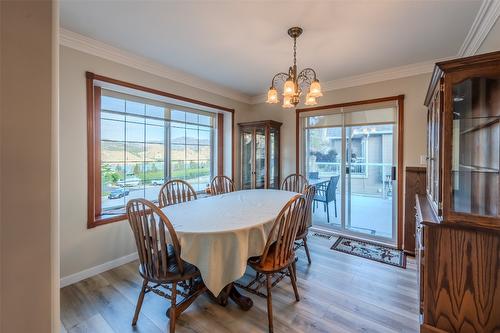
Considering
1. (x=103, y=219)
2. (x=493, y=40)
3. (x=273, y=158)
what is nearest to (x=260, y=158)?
(x=273, y=158)

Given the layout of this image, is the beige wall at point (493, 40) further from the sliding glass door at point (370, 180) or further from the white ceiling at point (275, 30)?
the sliding glass door at point (370, 180)

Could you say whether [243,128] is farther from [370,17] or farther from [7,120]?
[7,120]

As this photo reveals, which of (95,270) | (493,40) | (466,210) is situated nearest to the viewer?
(466,210)

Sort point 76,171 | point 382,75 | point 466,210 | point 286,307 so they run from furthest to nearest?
point 382,75 → point 76,171 → point 286,307 → point 466,210

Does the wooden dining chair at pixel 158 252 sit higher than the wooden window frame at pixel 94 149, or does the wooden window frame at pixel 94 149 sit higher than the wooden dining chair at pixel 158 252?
the wooden window frame at pixel 94 149

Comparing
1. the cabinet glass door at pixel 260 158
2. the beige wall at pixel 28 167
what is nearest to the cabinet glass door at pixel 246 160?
the cabinet glass door at pixel 260 158

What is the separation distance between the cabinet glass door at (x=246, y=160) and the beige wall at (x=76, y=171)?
7.29 ft

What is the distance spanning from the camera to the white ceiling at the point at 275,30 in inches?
71.9

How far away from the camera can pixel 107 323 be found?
1.77m

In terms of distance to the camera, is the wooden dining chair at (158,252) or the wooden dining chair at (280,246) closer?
the wooden dining chair at (158,252)

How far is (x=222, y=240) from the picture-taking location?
5.21 feet

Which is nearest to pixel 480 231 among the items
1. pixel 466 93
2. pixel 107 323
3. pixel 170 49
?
pixel 466 93

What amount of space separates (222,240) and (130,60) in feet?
7.92

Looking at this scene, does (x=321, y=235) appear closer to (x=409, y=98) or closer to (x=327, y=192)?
(x=327, y=192)
